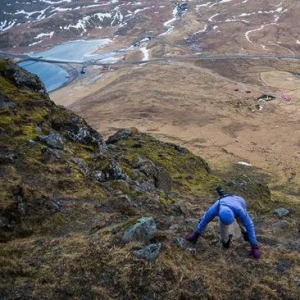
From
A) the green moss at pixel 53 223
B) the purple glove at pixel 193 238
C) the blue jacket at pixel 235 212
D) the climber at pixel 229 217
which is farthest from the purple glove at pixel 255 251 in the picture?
the green moss at pixel 53 223

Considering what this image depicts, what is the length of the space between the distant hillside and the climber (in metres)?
0.53

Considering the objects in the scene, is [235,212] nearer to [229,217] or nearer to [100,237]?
[229,217]

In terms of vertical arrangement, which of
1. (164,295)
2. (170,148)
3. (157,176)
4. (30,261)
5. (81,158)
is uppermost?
(30,261)

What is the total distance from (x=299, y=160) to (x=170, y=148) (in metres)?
34.8

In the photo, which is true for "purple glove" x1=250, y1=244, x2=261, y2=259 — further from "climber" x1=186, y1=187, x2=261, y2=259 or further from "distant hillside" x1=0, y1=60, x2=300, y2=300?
"distant hillside" x1=0, y1=60, x2=300, y2=300

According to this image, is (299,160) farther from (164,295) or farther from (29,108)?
(164,295)

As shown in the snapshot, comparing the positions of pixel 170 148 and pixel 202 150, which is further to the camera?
pixel 202 150

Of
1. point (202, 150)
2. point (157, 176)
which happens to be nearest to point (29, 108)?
point (157, 176)

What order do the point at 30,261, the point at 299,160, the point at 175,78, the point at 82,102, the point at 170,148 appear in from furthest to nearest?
the point at 175,78 → the point at 82,102 → the point at 299,160 → the point at 170,148 → the point at 30,261

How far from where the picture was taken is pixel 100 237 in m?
14.3

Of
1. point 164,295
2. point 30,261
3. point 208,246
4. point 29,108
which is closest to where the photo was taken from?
point 164,295

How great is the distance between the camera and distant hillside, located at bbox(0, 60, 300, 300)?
39.4 feet

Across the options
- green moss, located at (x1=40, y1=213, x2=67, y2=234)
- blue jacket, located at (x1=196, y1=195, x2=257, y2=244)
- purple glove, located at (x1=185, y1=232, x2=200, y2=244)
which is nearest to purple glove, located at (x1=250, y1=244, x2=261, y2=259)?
blue jacket, located at (x1=196, y1=195, x2=257, y2=244)

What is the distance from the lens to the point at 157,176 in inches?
1223
